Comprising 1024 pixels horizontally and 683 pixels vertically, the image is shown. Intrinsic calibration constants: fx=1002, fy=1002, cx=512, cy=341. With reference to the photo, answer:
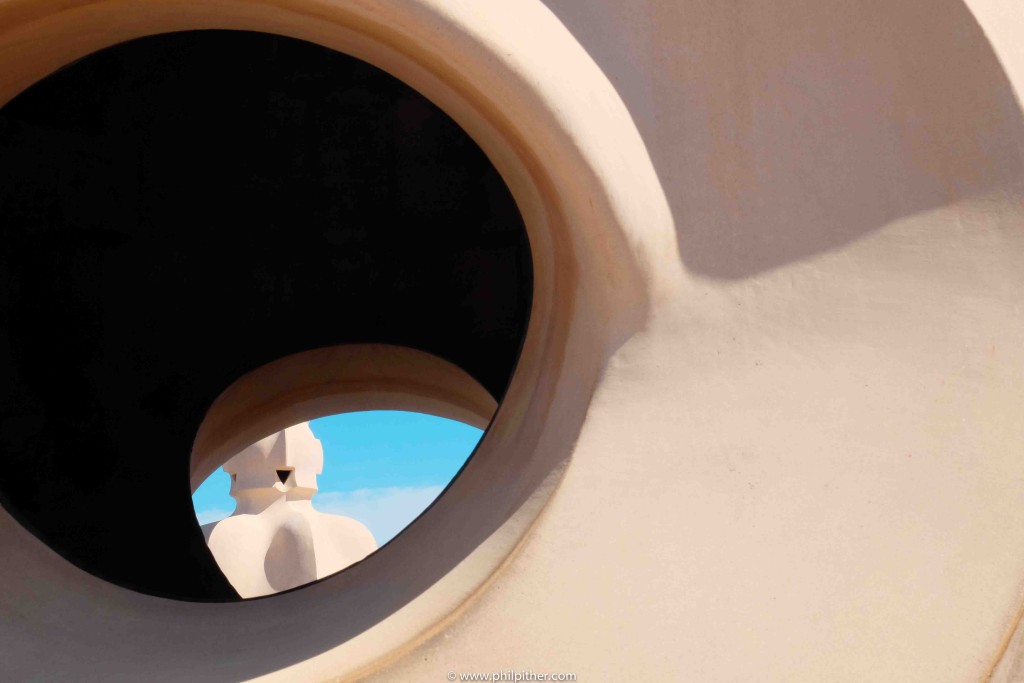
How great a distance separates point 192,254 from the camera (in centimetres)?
691

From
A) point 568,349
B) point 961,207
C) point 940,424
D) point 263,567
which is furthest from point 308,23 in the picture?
point 263,567

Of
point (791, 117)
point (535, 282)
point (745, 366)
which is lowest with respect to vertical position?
point (745, 366)

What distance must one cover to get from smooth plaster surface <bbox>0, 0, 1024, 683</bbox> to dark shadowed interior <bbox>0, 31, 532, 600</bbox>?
2.70 m

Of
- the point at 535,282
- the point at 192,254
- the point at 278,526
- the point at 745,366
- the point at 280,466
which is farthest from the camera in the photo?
the point at 280,466

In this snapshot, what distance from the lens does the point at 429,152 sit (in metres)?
6.89

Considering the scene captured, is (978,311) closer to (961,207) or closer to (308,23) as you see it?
(961,207)

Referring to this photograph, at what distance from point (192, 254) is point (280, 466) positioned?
7.57 m

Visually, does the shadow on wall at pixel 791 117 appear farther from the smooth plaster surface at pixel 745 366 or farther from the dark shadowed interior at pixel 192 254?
the dark shadowed interior at pixel 192 254

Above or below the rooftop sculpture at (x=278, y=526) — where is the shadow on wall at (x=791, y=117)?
below

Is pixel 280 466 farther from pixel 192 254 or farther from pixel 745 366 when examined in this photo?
pixel 745 366

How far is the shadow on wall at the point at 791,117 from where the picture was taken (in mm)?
2949

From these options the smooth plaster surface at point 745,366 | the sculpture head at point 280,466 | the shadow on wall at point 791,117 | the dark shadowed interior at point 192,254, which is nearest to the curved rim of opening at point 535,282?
the smooth plaster surface at point 745,366

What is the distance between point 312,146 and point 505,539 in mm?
4593

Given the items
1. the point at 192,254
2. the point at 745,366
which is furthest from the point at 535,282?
the point at 192,254
